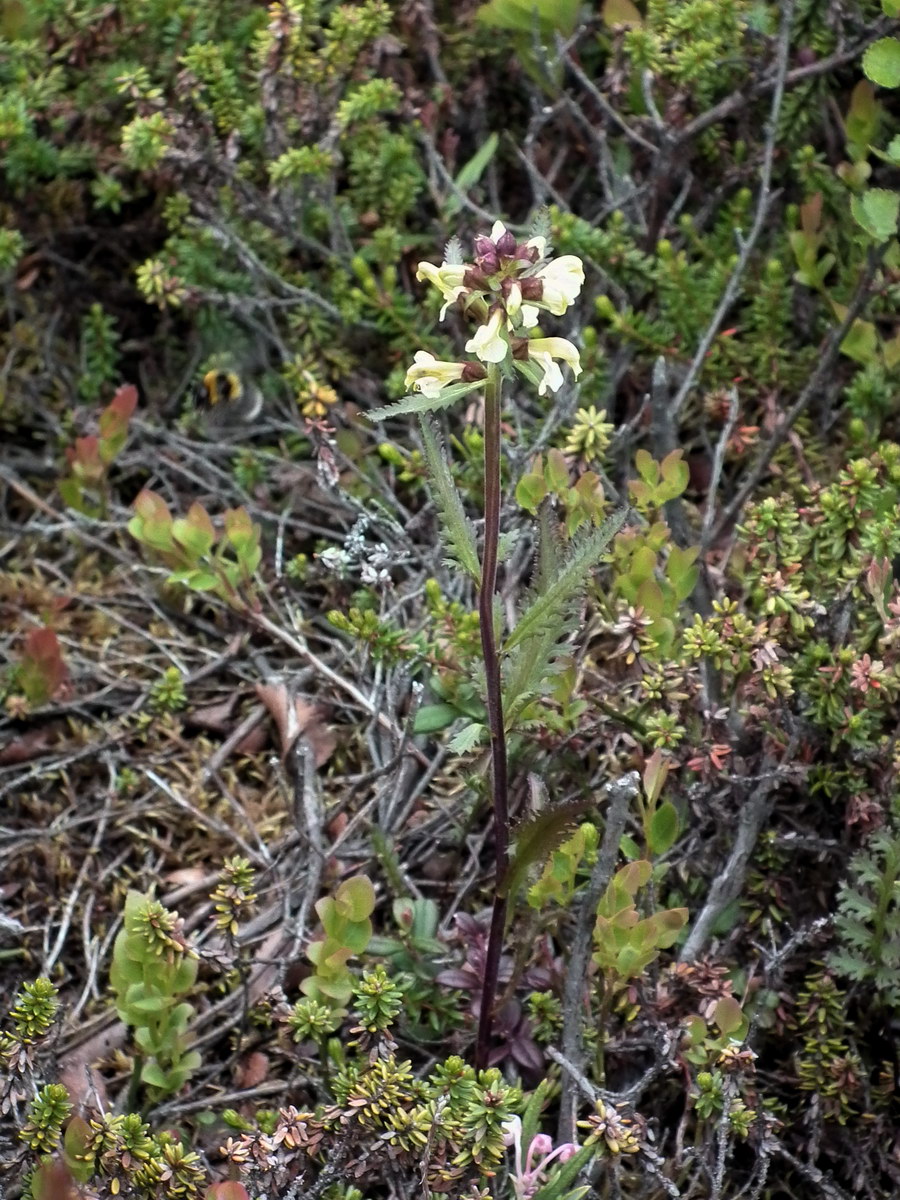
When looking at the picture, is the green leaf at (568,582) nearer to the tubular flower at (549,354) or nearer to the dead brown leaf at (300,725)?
the tubular flower at (549,354)

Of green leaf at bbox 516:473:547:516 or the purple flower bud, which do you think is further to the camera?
green leaf at bbox 516:473:547:516

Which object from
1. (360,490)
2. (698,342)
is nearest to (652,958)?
(360,490)

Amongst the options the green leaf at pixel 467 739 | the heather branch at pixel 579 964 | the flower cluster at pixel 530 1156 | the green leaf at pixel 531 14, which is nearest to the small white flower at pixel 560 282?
the green leaf at pixel 467 739

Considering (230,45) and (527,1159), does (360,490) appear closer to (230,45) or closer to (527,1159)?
(230,45)

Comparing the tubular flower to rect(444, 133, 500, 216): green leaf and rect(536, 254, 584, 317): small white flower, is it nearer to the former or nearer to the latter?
rect(536, 254, 584, 317): small white flower

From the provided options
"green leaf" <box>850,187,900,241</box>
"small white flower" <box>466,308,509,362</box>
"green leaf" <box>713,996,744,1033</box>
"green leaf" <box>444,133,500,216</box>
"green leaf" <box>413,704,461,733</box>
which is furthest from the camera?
"green leaf" <box>444,133,500,216</box>

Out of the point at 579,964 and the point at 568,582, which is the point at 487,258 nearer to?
the point at 568,582

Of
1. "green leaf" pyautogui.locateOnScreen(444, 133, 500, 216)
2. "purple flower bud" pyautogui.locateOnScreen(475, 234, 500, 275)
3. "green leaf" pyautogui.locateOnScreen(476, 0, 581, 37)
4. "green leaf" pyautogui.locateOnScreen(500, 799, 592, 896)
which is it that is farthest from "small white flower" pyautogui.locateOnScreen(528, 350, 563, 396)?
"green leaf" pyautogui.locateOnScreen(476, 0, 581, 37)
